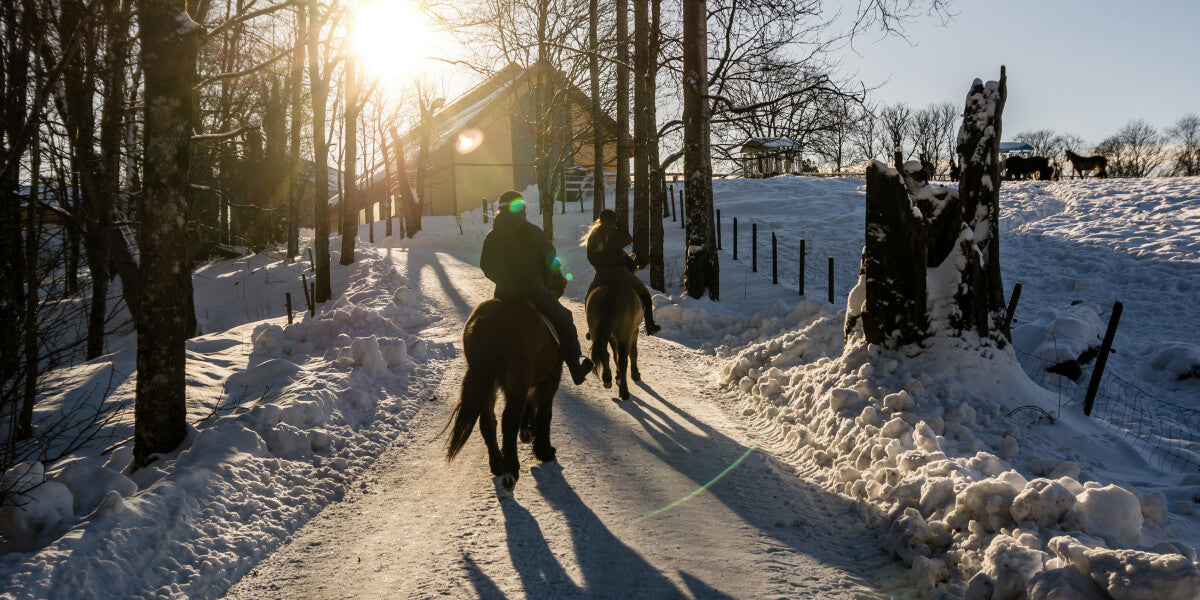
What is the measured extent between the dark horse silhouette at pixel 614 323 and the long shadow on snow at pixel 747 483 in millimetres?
496

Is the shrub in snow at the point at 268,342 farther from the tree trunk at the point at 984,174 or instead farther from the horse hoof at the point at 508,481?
the tree trunk at the point at 984,174

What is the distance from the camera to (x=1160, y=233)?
67.2ft

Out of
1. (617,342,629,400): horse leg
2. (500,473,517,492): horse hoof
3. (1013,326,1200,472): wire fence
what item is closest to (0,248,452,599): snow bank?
(500,473,517,492): horse hoof

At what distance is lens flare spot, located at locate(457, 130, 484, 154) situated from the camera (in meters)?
42.1

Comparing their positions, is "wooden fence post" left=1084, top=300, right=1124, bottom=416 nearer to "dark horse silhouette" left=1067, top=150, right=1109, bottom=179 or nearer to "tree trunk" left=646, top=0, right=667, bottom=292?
"tree trunk" left=646, top=0, right=667, bottom=292

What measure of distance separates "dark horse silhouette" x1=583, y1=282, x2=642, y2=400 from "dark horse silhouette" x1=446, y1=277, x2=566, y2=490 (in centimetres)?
247

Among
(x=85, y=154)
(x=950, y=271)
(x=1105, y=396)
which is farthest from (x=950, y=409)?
(x=85, y=154)

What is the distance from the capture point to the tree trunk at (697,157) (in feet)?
45.8

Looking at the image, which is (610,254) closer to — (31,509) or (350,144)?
(31,509)

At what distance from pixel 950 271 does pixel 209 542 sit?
7.05 meters

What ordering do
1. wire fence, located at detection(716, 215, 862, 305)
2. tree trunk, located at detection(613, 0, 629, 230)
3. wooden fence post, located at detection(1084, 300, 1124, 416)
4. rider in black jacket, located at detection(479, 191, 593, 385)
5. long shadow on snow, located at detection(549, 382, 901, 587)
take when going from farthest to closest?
wire fence, located at detection(716, 215, 862, 305) → tree trunk, located at detection(613, 0, 629, 230) → wooden fence post, located at detection(1084, 300, 1124, 416) → rider in black jacket, located at detection(479, 191, 593, 385) → long shadow on snow, located at detection(549, 382, 901, 587)

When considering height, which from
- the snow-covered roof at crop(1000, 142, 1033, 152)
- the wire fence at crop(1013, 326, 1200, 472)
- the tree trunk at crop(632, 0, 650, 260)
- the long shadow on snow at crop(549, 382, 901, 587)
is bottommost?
the wire fence at crop(1013, 326, 1200, 472)

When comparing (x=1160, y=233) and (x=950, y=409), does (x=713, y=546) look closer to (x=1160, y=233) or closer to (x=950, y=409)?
(x=950, y=409)

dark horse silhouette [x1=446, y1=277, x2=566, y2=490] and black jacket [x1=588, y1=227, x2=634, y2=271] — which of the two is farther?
black jacket [x1=588, y1=227, x2=634, y2=271]
